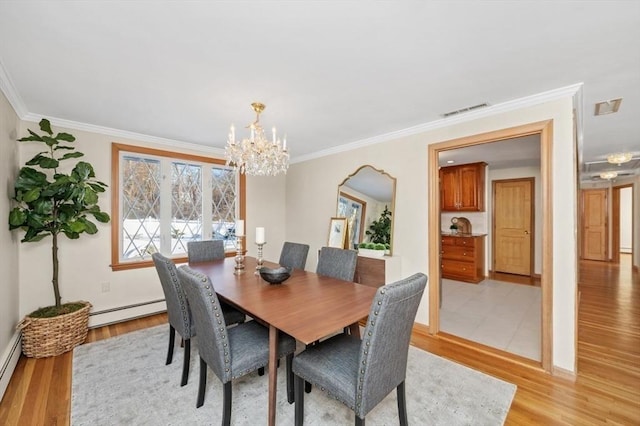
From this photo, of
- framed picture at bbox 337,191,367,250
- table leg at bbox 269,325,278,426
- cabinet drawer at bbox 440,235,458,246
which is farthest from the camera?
cabinet drawer at bbox 440,235,458,246

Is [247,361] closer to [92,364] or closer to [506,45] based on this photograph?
[92,364]

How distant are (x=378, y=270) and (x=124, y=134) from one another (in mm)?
3519

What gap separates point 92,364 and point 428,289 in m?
3.27

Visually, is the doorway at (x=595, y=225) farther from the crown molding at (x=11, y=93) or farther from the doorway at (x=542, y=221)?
the crown molding at (x=11, y=93)

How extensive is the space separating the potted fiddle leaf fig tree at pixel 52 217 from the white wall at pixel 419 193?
9.14 ft

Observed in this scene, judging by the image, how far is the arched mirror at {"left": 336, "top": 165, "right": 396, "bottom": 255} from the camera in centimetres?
341

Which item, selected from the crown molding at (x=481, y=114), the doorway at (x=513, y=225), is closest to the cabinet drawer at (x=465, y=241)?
the doorway at (x=513, y=225)

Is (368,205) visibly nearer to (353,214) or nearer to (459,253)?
(353,214)

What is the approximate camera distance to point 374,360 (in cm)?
130

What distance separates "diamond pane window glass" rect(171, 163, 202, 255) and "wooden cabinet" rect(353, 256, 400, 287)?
2436 millimetres

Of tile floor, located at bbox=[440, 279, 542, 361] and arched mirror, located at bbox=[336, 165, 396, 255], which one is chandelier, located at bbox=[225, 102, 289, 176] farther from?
tile floor, located at bbox=[440, 279, 542, 361]

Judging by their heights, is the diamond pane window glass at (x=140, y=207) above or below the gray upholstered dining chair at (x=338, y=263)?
above

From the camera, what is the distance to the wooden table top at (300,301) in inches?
56.8

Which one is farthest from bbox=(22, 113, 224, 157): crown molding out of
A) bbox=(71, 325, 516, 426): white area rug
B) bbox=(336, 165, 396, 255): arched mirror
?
bbox=(71, 325, 516, 426): white area rug
